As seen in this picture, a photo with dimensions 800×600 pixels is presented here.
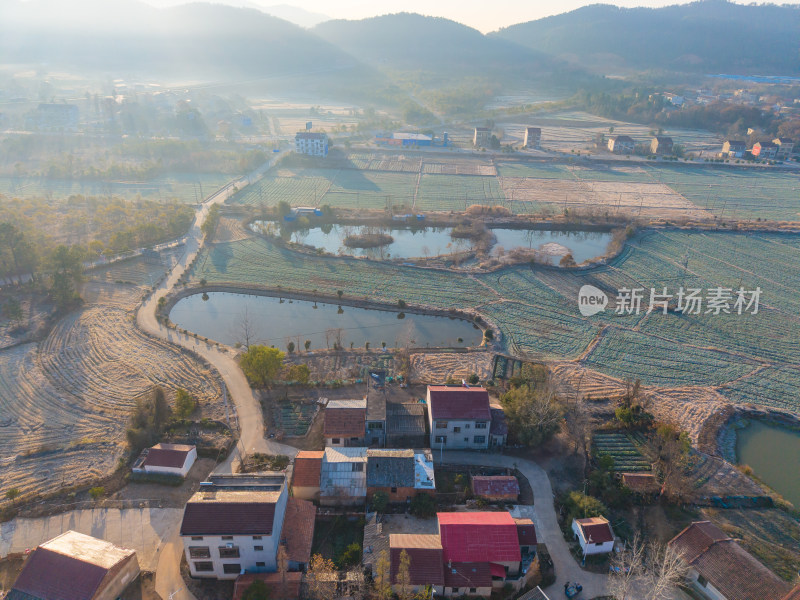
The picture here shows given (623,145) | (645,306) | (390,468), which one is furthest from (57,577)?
(623,145)

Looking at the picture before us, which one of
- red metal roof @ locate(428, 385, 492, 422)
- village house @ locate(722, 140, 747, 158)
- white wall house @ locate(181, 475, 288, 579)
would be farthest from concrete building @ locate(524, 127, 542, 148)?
white wall house @ locate(181, 475, 288, 579)

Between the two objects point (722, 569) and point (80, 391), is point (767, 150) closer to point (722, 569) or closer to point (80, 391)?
point (722, 569)

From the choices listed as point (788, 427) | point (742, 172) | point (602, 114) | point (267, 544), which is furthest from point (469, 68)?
point (267, 544)

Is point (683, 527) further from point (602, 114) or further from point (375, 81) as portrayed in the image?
point (375, 81)

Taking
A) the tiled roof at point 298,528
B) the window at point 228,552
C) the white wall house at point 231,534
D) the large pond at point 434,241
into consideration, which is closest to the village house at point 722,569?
the tiled roof at point 298,528

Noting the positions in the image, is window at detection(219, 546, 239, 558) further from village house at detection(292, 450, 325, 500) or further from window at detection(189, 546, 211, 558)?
village house at detection(292, 450, 325, 500)

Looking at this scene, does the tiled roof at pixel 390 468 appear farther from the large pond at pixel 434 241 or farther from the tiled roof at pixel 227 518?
the large pond at pixel 434 241
